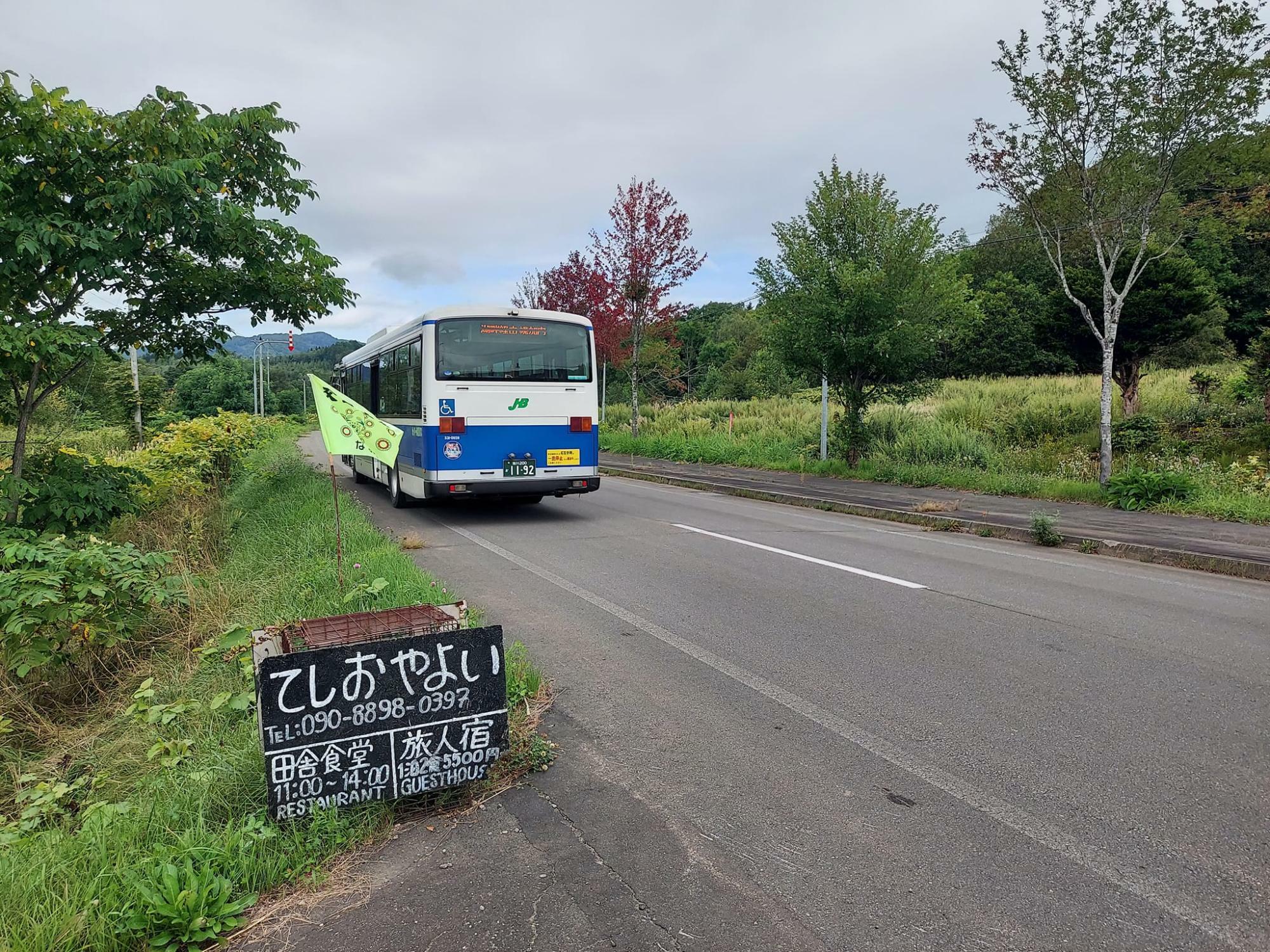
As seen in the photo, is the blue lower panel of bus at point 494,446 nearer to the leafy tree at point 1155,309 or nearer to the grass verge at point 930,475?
the grass verge at point 930,475

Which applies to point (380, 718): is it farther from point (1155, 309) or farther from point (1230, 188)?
point (1155, 309)

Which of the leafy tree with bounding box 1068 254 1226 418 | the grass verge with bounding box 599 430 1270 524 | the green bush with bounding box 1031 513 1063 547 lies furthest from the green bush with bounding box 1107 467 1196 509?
the leafy tree with bounding box 1068 254 1226 418

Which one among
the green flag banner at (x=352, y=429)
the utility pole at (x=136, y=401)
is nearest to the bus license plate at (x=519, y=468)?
the green flag banner at (x=352, y=429)

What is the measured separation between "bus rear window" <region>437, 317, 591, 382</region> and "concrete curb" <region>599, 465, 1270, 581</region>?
5348mm

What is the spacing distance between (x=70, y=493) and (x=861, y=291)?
14.2 metres

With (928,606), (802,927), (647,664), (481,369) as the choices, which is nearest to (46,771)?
(647,664)

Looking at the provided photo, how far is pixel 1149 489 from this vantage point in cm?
1249

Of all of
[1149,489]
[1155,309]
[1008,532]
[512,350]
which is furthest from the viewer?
[1155,309]

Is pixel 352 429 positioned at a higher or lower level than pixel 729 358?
lower

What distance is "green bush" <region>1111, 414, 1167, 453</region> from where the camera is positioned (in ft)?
51.3

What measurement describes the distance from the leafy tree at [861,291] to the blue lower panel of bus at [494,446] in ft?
24.8

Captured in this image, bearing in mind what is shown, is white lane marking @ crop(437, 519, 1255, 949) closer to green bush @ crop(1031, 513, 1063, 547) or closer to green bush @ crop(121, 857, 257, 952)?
green bush @ crop(121, 857, 257, 952)

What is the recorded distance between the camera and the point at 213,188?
7.30 metres

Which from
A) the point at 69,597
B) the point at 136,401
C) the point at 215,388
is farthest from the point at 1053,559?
the point at 215,388
